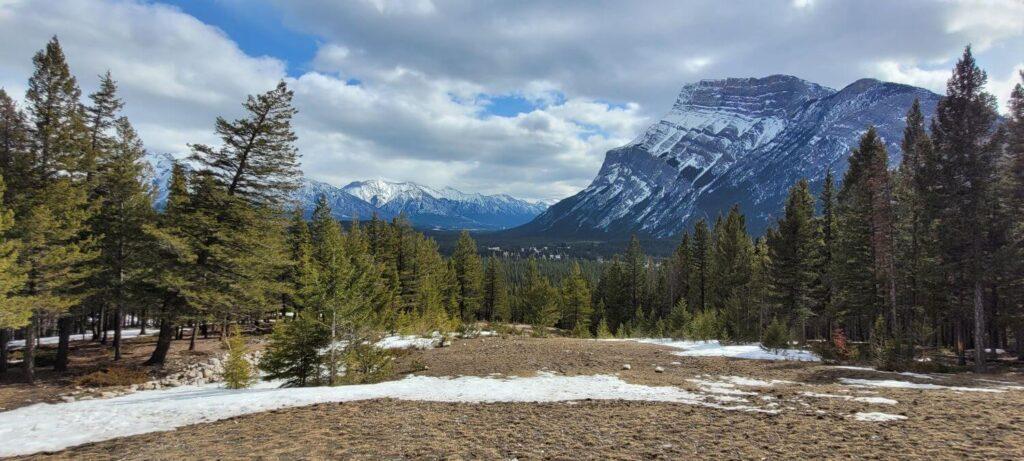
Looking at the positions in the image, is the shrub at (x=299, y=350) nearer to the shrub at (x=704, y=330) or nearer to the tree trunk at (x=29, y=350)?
the tree trunk at (x=29, y=350)

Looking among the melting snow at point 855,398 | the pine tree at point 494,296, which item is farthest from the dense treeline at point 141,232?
the pine tree at point 494,296

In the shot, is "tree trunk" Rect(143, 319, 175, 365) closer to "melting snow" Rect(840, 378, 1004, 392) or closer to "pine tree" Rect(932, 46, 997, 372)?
"melting snow" Rect(840, 378, 1004, 392)

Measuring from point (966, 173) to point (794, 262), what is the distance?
12481 mm

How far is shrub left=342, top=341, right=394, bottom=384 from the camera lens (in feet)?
48.5

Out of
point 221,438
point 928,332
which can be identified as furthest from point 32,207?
point 928,332

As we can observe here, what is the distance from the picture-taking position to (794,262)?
31.9 metres

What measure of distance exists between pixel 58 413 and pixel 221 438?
5.73 metres

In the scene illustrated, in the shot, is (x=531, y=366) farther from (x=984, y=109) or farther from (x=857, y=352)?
(x=984, y=109)

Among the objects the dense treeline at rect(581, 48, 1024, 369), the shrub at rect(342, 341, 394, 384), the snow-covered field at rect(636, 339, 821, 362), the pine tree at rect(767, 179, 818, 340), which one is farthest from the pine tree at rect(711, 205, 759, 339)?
the shrub at rect(342, 341, 394, 384)

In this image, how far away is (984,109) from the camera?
65.8 ft

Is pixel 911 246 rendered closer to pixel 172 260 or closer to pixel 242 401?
pixel 242 401

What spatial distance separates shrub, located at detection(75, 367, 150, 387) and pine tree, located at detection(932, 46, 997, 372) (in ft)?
115

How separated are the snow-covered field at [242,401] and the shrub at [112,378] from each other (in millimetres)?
4749

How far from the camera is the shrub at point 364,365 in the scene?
14775 millimetres
